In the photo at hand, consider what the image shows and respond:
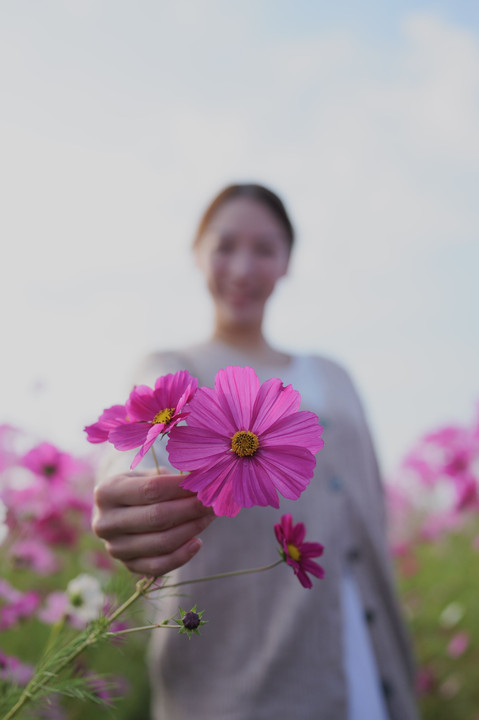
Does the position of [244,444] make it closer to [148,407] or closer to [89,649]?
[148,407]

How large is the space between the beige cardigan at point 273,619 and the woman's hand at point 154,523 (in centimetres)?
46

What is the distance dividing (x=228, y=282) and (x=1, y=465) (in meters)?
0.56

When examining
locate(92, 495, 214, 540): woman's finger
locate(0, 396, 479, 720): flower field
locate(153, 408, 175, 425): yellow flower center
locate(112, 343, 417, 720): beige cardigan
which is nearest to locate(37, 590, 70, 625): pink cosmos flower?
locate(0, 396, 479, 720): flower field

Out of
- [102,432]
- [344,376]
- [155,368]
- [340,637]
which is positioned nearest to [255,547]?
[340,637]

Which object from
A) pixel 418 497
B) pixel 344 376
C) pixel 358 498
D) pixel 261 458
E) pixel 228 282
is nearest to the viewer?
pixel 261 458

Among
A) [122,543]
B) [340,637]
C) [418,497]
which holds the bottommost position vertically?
[418,497]

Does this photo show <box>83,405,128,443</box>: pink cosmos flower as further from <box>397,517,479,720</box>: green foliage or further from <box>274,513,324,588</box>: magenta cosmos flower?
<box>397,517,479,720</box>: green foliage

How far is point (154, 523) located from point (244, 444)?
93 millimetres

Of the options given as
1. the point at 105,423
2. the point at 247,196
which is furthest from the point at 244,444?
the point at 247,196

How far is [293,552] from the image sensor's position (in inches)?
16.0

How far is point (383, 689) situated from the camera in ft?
3.13

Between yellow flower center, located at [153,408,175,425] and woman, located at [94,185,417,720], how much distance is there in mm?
482

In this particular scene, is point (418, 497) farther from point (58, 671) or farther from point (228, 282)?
point (58, 671)

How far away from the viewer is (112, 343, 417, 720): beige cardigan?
839 millimetres
